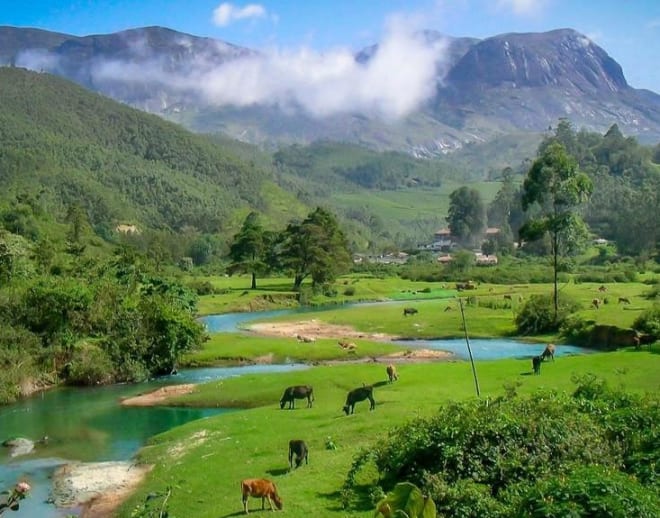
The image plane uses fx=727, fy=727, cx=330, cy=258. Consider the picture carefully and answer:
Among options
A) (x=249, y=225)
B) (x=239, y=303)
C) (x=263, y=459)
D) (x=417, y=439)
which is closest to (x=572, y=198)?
(x=263, y=459)

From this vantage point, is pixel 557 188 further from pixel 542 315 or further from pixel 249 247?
pixel 249 247

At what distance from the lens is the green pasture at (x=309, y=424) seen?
72.2 ft

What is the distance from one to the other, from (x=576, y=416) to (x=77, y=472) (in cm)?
2041

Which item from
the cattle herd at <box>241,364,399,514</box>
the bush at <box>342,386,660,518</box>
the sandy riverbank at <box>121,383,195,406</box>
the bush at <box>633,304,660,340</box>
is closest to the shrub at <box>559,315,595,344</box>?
the bush at <box>633,304,660,340</box>

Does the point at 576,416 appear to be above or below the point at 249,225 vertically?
below

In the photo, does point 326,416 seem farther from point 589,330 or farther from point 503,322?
point 503,322

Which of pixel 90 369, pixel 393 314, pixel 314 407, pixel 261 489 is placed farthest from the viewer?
pixel 393 314

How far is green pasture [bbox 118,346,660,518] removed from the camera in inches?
866

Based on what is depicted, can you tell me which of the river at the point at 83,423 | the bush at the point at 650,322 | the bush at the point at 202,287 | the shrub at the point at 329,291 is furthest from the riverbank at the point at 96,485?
the shrub at the point at 329,291

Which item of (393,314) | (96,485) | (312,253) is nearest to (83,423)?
(96,485)

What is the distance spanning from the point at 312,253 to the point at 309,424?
3385 inches

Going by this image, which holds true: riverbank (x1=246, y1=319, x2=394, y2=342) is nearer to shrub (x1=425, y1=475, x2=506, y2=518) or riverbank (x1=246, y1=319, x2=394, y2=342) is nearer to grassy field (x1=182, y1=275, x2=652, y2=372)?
grassy field (x1=182, y1=275, x2=652, y2=372)

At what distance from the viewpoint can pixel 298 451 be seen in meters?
23.8

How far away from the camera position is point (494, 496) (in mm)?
16031
